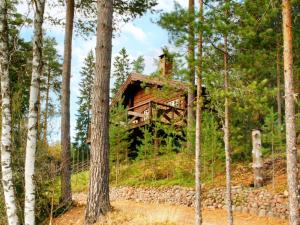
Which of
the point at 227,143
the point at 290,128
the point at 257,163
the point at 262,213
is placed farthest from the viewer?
the point at 257,163

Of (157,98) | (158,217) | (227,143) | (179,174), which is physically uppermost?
(157,98)

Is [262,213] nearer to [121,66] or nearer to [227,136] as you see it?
[227,136]

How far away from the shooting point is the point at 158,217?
9297 mm

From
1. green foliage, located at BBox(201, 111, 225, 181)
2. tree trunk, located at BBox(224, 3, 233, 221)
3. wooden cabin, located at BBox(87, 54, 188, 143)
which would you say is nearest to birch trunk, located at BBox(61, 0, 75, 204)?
wooden cabin, located at BBox(87, 54, 188, 143)

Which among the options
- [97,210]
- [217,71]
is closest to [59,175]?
[97,210]

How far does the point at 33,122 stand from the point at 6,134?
1.83 feet

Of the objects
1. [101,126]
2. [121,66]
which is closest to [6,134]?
[101,126]

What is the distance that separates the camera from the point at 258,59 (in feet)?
32.7

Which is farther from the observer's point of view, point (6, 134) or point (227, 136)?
point (227, 136)

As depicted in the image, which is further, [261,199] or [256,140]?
[256,140]

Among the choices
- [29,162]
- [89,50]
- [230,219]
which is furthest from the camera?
[89,50]

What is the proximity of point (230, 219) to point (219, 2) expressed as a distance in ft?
18.1

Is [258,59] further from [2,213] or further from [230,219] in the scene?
[2,213]

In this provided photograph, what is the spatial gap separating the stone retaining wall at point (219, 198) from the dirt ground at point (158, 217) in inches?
11.6
